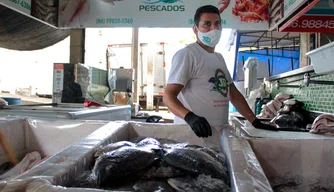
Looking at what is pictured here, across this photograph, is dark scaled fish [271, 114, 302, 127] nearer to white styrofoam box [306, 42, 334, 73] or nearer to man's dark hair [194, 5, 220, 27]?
white styrofoam box [306, 42, 334, 73]

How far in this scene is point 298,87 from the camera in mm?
3432

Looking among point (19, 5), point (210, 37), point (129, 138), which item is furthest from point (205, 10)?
point (19, 5)

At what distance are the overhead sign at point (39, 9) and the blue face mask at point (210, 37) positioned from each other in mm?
3728

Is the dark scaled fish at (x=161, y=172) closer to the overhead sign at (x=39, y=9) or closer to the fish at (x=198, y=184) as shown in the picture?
the fish at (x=198, y=184)

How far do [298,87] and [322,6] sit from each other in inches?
49.5

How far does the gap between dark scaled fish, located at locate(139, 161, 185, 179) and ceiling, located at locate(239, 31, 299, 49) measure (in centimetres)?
664

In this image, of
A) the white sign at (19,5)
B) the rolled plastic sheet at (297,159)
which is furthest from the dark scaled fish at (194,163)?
the white sign at (19,5)

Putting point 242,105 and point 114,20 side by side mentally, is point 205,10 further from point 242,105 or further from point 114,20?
point 114,20

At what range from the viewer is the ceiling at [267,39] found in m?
7.17

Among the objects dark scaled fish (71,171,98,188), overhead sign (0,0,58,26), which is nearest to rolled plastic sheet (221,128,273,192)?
dark scaled fish (71,171,98,188)

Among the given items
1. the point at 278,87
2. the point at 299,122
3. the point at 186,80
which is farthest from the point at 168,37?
the point at 186,80

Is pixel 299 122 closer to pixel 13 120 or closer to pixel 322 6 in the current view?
pixel 322 6

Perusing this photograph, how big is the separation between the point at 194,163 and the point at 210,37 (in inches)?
45.4

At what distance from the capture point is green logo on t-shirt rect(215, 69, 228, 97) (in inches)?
69.0
